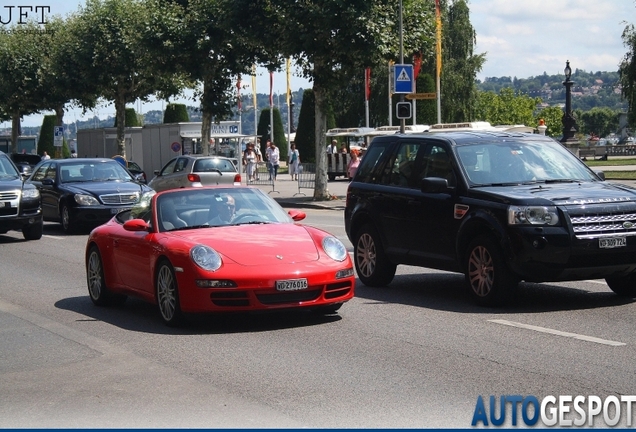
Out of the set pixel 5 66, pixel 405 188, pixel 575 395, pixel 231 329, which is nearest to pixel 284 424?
pixel 575 395

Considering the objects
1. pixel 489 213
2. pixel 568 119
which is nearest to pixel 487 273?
pixel 489 213

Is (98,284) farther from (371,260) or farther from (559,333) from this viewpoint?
(559,333)

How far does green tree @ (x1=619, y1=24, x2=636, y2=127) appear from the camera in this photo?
5025cm

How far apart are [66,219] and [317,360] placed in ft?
55.1

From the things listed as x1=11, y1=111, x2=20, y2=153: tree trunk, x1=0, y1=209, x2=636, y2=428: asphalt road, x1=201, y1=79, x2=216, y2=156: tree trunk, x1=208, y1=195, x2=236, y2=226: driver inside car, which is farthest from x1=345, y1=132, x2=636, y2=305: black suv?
x1=11, y1=111, x2=20, y2=153: tree trunk

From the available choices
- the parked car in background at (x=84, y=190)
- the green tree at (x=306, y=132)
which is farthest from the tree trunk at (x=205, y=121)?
the green tree at (x=306, y=132)

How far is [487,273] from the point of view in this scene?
11.4 meters

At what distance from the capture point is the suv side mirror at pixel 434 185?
1194cm

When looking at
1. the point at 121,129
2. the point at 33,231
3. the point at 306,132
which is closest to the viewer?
the point at 33,231

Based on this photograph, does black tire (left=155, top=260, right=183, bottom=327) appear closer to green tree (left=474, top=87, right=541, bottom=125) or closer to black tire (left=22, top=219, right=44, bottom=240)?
black tire (left=22, top=219, right=44, bottom=240)

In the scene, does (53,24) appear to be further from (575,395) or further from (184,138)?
(575,395)

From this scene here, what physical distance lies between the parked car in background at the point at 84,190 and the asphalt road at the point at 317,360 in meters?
11.1

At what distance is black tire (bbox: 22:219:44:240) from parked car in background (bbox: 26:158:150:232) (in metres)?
1.30

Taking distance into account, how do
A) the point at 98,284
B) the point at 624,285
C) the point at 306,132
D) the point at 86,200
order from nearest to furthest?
the point at 624,285 → the point at 98,284 → the point at 86,200 → the point at 306,132
